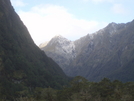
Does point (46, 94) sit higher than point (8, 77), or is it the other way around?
point (8, 77)

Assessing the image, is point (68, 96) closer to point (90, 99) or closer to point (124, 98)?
point (90, 99)

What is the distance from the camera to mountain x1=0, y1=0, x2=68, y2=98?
103 meters

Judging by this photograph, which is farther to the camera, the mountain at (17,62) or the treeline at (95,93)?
the mountain at (17,62)

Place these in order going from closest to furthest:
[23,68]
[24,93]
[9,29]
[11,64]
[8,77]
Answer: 1. [24,93]
2. [8,77]
3. [11,64]
4. [23,68]
5. [9,29]

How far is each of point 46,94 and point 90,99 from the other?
17222mm

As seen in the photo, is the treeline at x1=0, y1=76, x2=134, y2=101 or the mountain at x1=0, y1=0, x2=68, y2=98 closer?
the treeline at x1=0, y1=76, x2=134, y2=101

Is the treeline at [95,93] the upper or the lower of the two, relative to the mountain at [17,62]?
lower

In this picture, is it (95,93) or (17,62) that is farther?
(17,62)

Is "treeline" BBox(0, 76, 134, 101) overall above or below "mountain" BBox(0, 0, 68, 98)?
below

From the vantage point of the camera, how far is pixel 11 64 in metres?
116

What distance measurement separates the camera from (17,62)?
12238cm

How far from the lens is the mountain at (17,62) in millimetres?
102600

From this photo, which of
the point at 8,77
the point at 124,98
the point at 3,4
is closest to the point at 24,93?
the point at 8,77

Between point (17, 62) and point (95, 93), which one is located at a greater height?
point (17, 62)
